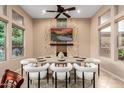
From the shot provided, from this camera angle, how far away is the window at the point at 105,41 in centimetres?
716

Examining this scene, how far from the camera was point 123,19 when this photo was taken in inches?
210

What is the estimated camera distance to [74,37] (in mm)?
10352

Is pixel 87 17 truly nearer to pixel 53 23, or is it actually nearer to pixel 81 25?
pixel 81 25

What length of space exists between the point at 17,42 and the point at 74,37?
3.84 m

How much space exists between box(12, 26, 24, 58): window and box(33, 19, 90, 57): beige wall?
190 centimetres

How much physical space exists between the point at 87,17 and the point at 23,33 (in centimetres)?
389

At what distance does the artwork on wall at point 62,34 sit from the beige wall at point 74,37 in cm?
27

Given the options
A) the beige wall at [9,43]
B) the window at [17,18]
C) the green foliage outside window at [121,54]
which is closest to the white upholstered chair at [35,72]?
the beige wall at [9,43]

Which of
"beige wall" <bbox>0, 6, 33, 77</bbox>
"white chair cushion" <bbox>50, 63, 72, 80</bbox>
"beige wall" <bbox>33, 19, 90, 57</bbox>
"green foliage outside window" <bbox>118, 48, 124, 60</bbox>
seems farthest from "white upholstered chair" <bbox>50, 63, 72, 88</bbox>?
"beige wall" <bbox>33, 19, 90, 57</bbox>

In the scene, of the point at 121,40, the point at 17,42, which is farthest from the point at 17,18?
the point at 121,40

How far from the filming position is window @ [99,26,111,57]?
7161 millimetres

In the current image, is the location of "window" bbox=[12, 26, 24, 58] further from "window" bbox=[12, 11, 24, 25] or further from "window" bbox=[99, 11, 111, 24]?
"window" bbox=[99, 11, 111, 24]

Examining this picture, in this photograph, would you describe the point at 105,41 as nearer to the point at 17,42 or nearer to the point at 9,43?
the point at 17,42
